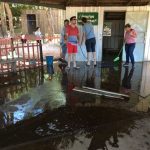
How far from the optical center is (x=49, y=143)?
408cm

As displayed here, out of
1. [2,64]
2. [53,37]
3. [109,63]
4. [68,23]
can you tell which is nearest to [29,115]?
[2,64]

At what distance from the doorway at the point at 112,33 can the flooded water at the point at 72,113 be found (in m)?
3.97

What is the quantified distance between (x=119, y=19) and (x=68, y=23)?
3.94 metres

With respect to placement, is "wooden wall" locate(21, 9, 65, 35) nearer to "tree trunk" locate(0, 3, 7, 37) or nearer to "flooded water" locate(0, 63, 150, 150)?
"tree trunk" locate(0, 3, 7, 37)

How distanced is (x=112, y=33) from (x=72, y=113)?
7.99 metres

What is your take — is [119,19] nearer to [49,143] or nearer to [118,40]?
[118,40]

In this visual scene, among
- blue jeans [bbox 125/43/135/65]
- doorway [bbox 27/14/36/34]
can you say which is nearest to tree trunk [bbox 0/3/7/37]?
doorway [bbox 27/14/36/34]

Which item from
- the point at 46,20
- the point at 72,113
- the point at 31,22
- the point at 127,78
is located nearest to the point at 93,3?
Answer: the point at 127,78

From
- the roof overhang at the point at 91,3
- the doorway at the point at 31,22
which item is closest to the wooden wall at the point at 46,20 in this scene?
the doorway at the point at 31,22

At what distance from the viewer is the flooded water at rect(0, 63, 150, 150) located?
13.6 ft

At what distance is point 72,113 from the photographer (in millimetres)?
5305

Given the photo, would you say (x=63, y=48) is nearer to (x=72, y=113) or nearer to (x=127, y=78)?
(x=127, y=78)

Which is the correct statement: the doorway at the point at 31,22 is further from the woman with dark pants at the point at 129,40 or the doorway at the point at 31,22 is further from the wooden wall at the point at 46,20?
the woman with dark pants at the point at 129,40

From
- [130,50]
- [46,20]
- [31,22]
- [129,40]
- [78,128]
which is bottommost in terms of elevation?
[78,128]
